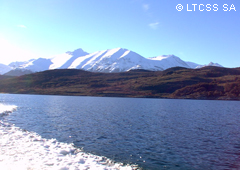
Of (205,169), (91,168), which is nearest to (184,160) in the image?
(205,169)

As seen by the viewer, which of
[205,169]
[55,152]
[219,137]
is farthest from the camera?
[219,137]

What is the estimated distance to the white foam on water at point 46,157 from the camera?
19.2 m

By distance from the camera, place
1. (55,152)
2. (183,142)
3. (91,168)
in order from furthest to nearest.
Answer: (183,142) < (55,152) < (91,168)

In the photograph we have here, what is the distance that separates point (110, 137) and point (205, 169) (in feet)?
48.9

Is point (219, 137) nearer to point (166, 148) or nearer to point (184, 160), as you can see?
point (166, 148)

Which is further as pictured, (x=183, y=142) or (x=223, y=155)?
(x=183, y=142)

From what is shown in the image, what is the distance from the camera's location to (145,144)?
29.5m

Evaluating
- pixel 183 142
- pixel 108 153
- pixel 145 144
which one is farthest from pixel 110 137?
pixel 183 142

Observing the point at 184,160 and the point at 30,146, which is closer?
the point at 184,160

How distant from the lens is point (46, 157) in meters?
21.6

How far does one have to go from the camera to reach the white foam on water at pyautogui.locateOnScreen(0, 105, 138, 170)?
A: 19.2 metres

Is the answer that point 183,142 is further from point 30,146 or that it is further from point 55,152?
point 30,146

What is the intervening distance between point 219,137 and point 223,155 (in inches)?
393

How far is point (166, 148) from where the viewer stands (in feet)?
91.7
